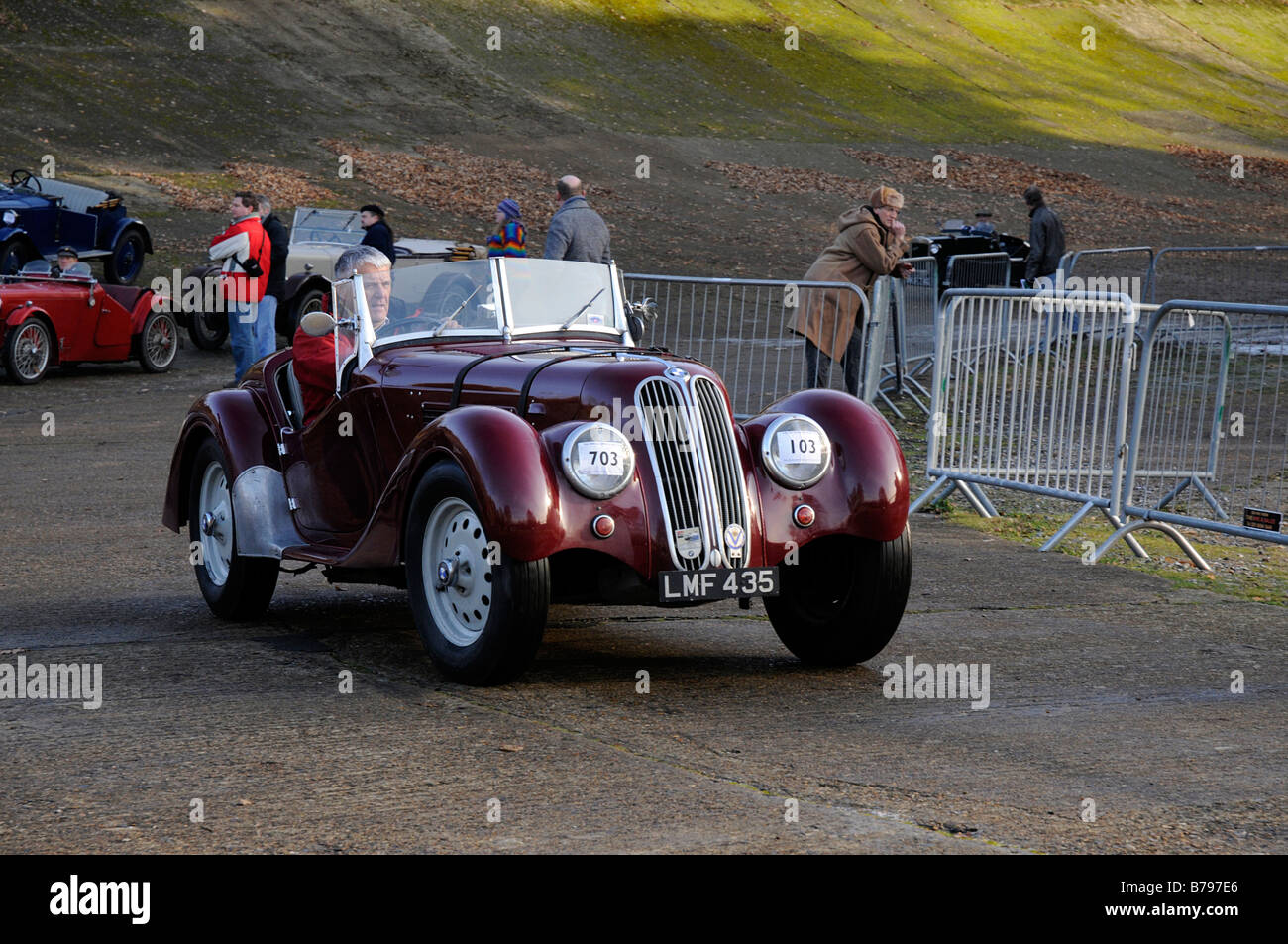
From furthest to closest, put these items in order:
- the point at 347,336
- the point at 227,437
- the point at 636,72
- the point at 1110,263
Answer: the point at 636,72 < the point at 1110,263 < the point at 227,437 < the point at 347,336

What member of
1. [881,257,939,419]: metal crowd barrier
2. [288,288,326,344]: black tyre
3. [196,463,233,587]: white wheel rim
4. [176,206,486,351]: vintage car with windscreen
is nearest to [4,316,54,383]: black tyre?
[176,206,486,351]: vintage car with windscreen

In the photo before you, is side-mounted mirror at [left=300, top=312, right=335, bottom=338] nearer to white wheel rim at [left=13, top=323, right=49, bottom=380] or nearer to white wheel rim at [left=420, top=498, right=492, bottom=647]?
white wheel rim at [left=420, top=498, right=492, bottom=647]

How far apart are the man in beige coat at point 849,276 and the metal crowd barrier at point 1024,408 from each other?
4.81 feet

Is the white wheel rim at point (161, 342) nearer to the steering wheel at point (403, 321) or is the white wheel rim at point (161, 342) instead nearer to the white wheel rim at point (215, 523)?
the white wheel rim at point (215, 523)

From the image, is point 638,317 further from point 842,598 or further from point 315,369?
point 842,598

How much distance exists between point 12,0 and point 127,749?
132 ft

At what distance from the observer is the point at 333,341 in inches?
295

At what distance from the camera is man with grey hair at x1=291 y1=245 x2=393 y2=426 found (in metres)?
7.34

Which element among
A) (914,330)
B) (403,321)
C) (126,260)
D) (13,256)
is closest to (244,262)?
(13,256)

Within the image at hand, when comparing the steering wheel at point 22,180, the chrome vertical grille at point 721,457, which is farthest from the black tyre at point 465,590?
the steering wheel at point 22,180

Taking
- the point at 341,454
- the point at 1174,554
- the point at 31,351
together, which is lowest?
the point at 1174,554

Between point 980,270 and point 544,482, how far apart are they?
50.4 feet

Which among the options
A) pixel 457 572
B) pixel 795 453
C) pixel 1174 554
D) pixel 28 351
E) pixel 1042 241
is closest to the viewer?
pixel 457 572

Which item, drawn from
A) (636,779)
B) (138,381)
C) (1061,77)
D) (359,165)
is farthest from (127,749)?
(1061,77)
